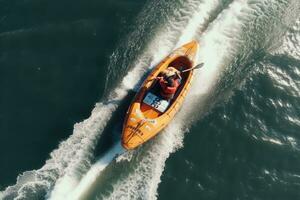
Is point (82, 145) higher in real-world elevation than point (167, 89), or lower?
higher

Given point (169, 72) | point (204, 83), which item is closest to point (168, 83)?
A: point (169, 72)

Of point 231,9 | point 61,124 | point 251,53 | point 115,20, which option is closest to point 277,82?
point 251,53

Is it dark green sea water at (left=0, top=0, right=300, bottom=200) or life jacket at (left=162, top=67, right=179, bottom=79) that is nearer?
dark green sea water at (left=0, top=0, right=300, bottom=200)

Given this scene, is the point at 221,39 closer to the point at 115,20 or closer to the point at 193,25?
the point at 193,25

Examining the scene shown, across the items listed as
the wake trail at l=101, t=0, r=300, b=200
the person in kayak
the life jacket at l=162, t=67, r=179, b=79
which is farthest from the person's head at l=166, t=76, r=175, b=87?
the wake trail at l=101, t=0, r=300, b=200

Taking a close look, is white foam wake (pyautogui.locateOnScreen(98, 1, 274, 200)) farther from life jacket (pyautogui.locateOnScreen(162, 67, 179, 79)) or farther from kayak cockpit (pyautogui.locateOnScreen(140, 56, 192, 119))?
life jacket (pyautogui.locateOnScreen(162, 67, 179, 79))

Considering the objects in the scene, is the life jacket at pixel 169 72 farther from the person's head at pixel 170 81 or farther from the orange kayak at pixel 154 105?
the orange kayak at pixel 154 105

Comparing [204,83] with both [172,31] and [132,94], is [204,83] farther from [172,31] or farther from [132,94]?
[132,94]
